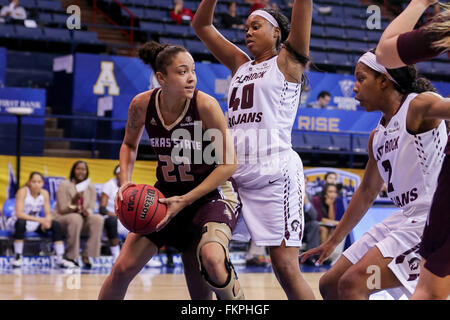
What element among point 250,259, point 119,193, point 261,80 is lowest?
point 250,259

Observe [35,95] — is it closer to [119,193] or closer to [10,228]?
[10,228]

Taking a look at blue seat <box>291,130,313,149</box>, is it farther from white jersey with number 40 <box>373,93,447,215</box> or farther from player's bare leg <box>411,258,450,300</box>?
player's bare leg <box>411,258,450,300</box>

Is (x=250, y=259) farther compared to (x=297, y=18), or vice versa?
(x=250, y=259)

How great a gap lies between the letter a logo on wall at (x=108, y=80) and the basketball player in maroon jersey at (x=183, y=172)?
22.6 ft

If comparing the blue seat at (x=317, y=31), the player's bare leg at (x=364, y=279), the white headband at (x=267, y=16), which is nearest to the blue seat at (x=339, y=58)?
the blue seat at (x=317, y=31)

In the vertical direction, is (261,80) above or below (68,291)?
above

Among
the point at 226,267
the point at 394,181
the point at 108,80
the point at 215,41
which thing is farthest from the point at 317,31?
the point at 226,267

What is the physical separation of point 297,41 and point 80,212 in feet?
18.0

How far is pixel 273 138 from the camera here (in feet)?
12.8

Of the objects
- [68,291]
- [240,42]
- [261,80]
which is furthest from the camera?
[240,42]

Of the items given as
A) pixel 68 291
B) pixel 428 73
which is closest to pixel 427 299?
pixel 68 291

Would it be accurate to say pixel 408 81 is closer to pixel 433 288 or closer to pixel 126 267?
pixel 433 288
